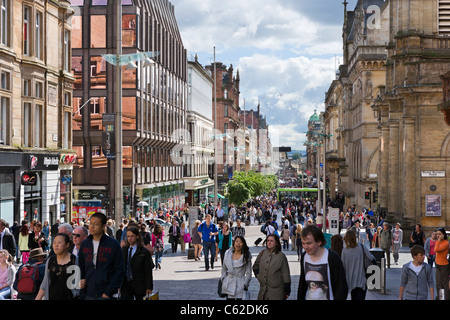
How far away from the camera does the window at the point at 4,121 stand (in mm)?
28391

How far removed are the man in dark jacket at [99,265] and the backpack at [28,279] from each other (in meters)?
1.34

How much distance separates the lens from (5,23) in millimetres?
28531

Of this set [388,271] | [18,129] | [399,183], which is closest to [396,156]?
[399,183]

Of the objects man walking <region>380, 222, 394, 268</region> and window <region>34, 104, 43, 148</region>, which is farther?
window <region>34, 104, 43, 148</region>

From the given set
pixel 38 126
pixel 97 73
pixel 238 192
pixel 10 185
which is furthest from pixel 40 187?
pixel 238 192

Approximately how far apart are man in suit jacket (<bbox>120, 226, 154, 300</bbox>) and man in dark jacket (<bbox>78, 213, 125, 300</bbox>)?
131 cm

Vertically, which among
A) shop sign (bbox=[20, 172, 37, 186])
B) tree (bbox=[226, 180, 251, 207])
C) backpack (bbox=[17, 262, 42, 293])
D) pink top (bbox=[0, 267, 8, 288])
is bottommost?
tree (bbox=[226, 180, 251, 207])

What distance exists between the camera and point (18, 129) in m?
29.7

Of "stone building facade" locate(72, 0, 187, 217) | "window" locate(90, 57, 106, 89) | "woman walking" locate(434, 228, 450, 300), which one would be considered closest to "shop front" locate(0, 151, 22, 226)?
"stone building facade" locate(72, 0, 187, 217)

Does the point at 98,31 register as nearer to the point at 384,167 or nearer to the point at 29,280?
the point at 384,167

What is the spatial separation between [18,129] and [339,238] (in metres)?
21.3

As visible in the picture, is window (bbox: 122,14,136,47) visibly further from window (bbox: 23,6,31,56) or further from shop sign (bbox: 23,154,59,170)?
window (bbox: 23,6,31,56)

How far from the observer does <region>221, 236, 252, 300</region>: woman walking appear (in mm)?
10094
